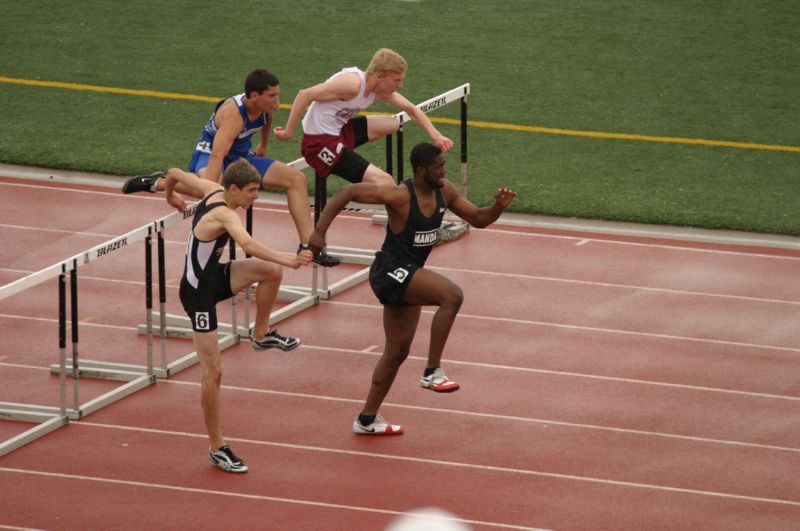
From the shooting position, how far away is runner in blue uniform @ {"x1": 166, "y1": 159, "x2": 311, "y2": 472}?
353 inches

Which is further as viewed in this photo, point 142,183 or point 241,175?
point 142,183

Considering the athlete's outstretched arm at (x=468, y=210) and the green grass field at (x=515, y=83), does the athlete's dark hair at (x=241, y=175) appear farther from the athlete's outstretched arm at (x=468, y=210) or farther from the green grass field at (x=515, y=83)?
the green grass field at (x=515, y=83)

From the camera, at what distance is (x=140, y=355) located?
1118 cm

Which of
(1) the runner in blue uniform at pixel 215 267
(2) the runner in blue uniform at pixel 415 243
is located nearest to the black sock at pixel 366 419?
(2) the runner in blue uniform at pixel 415 243

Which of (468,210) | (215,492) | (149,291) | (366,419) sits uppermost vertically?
(468,210)

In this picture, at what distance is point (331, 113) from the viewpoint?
11.3m

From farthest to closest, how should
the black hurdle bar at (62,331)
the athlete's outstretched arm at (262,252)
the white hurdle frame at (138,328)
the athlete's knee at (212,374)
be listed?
the white hurdle frame at (138,328), the black hurdle bar at (62,331), the athlete's knee at (212,374), the athlete's outstretched arm at (262,252)

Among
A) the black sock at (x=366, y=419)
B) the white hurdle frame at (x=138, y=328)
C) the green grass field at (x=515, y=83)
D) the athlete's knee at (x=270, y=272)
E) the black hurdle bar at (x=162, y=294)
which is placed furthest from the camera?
the green grass field at (x=515, y=83)

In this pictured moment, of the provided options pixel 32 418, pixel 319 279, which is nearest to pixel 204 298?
pixel 32 418

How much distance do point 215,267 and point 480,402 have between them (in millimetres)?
2265

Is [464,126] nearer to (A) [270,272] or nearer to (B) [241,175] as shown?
(A) [270,272]

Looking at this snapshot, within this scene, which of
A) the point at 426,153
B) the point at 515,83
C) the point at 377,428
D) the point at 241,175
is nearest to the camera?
the point at 241,175

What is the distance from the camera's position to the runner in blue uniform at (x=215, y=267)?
8.97 m

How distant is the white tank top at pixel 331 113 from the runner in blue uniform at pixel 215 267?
1929 millimetres
